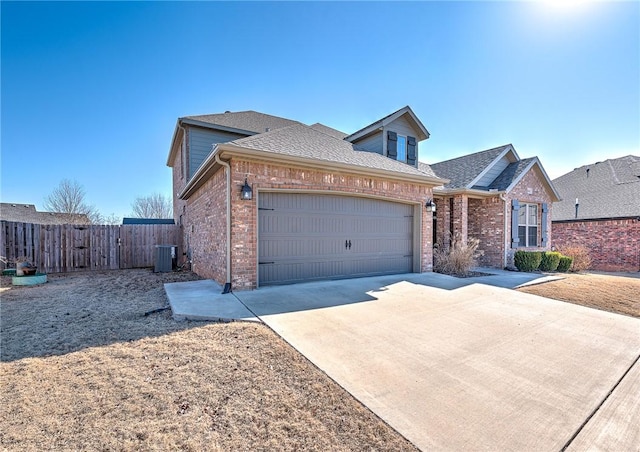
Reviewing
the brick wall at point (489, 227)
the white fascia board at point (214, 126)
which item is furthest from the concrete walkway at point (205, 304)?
the brick wall at point (489, 227)

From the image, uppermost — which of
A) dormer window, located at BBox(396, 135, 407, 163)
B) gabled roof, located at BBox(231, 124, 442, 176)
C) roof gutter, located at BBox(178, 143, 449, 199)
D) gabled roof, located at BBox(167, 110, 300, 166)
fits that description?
gabled roof, located at BBox(167, 110, 300, 166)

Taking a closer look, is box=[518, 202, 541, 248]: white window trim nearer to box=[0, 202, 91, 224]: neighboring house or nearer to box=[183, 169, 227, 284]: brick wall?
box=[183, 169, 227, 284]: brick wall

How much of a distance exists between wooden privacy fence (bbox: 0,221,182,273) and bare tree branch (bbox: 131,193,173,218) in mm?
21253

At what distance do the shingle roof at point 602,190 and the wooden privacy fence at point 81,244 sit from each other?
21534mm

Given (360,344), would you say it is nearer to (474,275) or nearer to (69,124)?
(474,275)

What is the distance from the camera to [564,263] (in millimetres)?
11203

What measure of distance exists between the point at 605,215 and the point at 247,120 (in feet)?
61.5

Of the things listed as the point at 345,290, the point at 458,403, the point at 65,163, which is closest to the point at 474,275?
the point at 345,290

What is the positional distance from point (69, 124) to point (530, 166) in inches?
796

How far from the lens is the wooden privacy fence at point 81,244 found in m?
9.59

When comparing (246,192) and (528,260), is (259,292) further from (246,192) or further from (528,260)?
(528,260)

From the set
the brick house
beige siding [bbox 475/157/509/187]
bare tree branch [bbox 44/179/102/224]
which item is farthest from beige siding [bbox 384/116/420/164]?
bare tree branch [bbox 44/179/102/224]

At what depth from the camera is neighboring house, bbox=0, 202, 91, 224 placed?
23.3 metres

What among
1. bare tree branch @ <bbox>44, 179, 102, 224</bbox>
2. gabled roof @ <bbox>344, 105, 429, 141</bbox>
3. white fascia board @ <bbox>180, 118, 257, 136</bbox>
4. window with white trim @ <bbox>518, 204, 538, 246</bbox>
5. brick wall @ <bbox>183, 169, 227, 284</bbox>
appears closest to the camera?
brick wall @ <bbox>183, 169, 227, 284</bbox>
